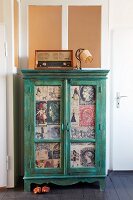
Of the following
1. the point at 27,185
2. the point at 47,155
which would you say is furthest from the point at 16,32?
the point at 27,185

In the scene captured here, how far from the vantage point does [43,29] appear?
3.58m

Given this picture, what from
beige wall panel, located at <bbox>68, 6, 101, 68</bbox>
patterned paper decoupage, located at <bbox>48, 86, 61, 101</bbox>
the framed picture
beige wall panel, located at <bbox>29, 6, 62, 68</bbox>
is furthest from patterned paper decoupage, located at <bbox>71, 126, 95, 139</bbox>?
beige wall panel, located at <bbox>29, 6, 62, 68</bbox>

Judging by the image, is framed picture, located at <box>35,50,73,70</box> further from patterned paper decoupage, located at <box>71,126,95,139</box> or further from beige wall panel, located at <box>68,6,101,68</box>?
patterned paper decoupage, located at <box>71,126,95,139</box>

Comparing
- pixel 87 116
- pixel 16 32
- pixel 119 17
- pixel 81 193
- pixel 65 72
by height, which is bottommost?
pixel 81 193

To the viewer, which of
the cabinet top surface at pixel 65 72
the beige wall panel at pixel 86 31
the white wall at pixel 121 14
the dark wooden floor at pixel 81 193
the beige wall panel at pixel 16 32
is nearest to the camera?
the dark wooden floor at pixel 81 193

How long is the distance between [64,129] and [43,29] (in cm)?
136

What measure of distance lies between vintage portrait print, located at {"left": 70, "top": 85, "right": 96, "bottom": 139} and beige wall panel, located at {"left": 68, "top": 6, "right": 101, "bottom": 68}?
1.91 feet

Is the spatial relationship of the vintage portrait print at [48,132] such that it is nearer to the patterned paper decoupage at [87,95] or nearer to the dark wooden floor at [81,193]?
the patterned paper decoupage at [87,95]

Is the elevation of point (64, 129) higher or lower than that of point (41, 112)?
lower

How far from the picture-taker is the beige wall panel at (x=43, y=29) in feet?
11.7

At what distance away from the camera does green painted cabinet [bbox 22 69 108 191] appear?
3145 millimetres

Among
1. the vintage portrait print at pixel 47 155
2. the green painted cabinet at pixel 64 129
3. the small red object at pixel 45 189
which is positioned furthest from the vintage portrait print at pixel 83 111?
the small red object at pixel 45 189

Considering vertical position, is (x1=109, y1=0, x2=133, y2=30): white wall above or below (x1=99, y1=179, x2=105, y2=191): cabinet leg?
above

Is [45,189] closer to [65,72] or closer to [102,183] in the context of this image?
[102,183]
